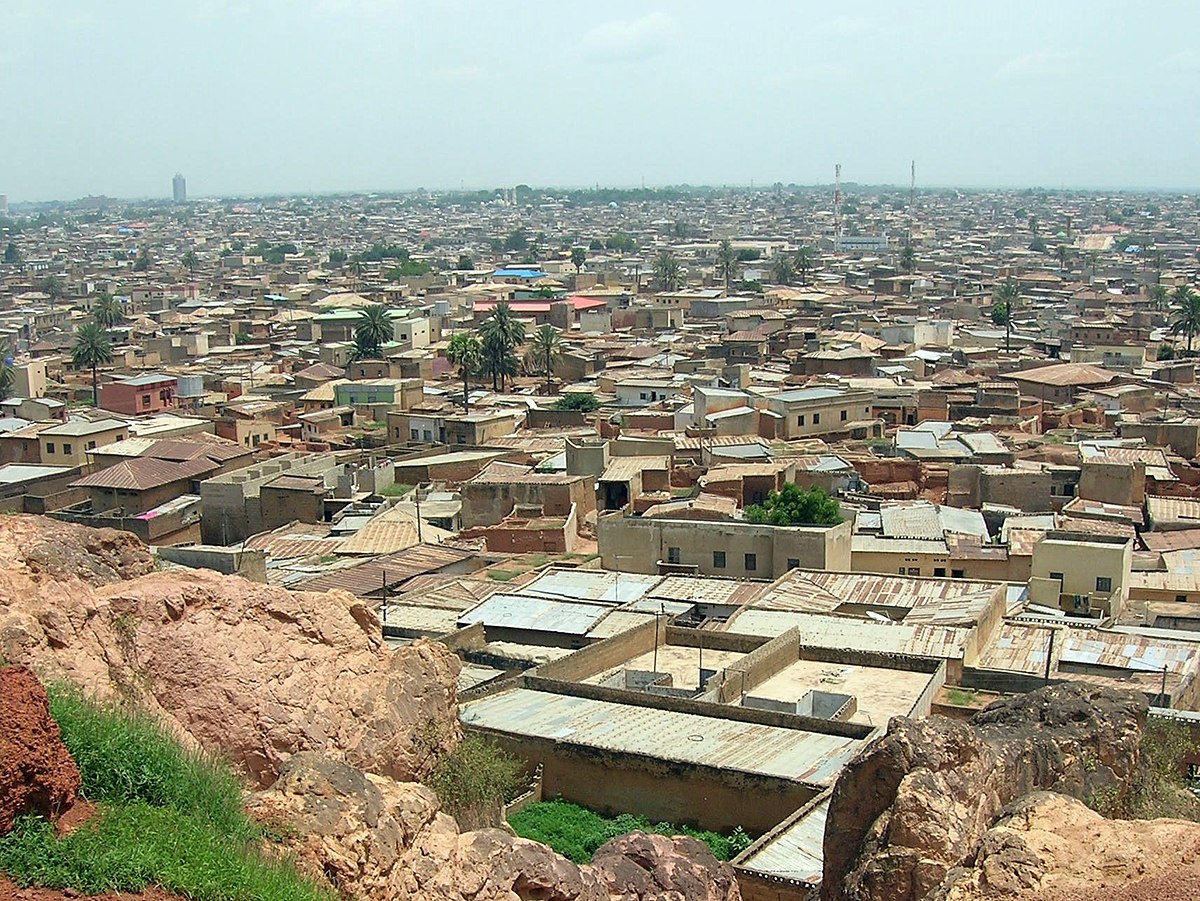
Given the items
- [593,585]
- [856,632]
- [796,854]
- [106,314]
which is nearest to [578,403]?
[593,585]

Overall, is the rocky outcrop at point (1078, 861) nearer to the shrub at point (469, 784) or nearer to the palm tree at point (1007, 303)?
the shrub at point (469, 784)

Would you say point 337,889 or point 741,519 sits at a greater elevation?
point 337,889

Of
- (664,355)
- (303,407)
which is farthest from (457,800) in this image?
(664,355)

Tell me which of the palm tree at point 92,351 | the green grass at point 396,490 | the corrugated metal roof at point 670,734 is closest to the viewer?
the corrugated metal roof at point 670,734

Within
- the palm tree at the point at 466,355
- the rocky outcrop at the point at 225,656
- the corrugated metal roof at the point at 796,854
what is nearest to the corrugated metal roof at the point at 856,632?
the corrugated metal roof at the point at 796,854

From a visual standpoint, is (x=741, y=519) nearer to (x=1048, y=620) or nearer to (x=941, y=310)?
(x=1048, y=620)

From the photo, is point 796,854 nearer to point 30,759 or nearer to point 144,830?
point 144,830
